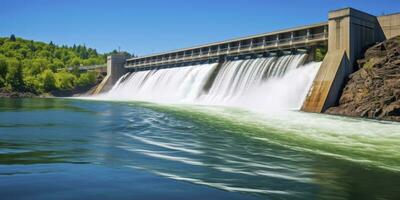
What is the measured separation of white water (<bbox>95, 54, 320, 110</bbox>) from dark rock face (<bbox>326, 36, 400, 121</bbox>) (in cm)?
377

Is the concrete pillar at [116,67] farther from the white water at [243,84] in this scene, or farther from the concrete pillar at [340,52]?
the concrete pillar at [340,52]

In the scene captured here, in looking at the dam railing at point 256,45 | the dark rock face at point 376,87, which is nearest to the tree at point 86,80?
the dam railing at point 256,45

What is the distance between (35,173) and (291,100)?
28358 millimetres

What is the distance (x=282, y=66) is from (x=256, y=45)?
9.90 metres

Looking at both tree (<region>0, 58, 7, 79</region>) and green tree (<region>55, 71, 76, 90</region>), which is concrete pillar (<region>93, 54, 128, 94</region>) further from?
tree (<region>0, 58, 7, 79</region>)

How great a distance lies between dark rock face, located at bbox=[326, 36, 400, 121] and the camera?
92.1 ft

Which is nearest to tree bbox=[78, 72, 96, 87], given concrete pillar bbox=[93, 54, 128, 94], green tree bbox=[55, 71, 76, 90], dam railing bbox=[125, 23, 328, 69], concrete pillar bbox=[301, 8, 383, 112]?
green tree bbox=[55, 71, 76, 90]

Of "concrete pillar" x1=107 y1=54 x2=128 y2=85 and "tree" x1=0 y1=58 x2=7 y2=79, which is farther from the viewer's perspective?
"concrete pillar" x1=107 y1=54 x2=128 y2=85

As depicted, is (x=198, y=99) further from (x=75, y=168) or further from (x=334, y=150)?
(x=75, y=168)

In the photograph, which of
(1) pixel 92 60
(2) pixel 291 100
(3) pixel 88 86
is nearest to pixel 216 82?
(2) pixel 291 100

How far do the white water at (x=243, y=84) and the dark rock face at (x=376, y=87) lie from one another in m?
3.77

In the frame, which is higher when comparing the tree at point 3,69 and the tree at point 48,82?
the tree at point 3,69

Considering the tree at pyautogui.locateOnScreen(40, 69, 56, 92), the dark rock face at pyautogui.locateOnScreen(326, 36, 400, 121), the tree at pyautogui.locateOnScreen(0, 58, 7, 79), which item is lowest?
the dark rock face at pyautogui.locateOnScreen(326, 36, 400, 121)

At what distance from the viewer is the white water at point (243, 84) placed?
117ft
